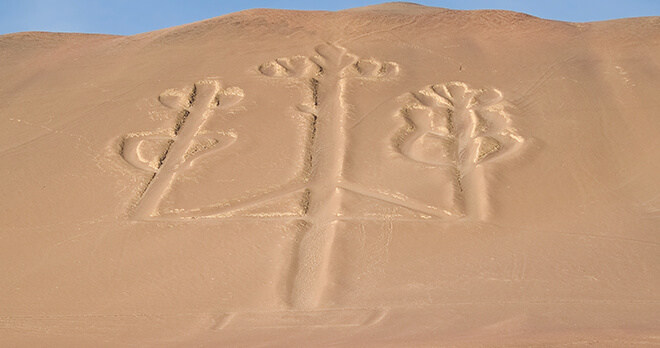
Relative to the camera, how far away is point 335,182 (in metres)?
4.98

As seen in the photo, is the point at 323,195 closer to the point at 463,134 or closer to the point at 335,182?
the point at 335,182

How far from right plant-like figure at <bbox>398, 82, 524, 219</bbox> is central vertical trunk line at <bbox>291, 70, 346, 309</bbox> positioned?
0.54m

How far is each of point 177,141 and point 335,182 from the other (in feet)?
4.80

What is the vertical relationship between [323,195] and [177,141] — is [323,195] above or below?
below

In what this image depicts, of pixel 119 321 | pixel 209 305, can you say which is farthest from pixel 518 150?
pixel 119 321

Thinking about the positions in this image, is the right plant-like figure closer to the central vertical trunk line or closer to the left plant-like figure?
the central vertical trunk line

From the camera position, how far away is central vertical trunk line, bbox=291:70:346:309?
388cm

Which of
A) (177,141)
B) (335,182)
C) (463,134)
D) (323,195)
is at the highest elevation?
(463,134)

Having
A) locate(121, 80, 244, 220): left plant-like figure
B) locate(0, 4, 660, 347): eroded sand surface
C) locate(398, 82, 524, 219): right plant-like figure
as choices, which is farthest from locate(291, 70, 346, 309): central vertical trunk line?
locate(121, 80, 244, 220): left plant-like figure

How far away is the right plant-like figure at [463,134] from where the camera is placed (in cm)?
495

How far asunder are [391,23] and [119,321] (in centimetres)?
478

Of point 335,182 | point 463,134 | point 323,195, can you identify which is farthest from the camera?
point 463,134

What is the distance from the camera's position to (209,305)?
3.68 m

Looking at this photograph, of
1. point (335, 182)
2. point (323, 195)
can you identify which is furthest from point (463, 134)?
point (323, 195)
